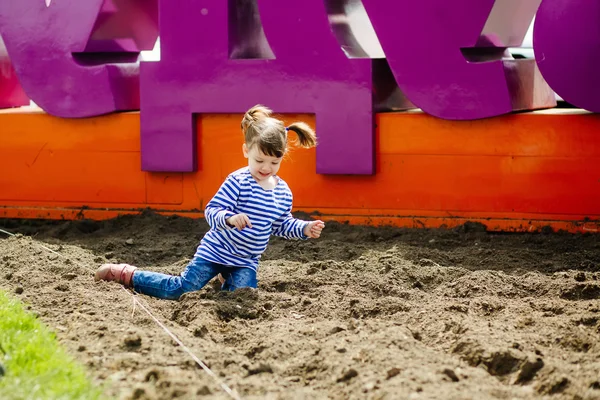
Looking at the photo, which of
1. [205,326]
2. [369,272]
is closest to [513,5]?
[369,272]

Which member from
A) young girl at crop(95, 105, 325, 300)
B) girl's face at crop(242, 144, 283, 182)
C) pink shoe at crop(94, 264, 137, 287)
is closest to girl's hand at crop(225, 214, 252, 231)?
young girl at crop(95, 105, 325, 300)

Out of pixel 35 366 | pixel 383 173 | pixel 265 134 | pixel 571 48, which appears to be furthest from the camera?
pixel 383 173

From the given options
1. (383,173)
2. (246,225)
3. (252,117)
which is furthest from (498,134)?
(246,225)

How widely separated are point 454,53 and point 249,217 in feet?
8.43

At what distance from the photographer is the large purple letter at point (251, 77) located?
750 cm

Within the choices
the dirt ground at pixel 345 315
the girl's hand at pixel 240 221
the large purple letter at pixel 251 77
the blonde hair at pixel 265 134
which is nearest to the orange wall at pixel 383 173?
the large purple letter at pixel 251 77

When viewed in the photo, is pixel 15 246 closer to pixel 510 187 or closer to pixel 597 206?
pixel 510 187

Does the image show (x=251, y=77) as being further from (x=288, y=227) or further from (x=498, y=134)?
(x=288, y=227)

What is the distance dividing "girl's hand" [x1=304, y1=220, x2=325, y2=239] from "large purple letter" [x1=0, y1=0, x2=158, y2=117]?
3112 mm

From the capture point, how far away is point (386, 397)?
3527mm

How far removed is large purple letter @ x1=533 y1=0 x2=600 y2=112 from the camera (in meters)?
6.87

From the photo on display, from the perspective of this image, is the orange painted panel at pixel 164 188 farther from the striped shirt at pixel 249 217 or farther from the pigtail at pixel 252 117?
the pigtail at pixel 252 117

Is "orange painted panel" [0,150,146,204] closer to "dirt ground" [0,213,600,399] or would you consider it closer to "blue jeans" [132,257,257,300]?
"dirt ground" [0,213,600,399]

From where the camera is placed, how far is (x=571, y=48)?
6.93m
